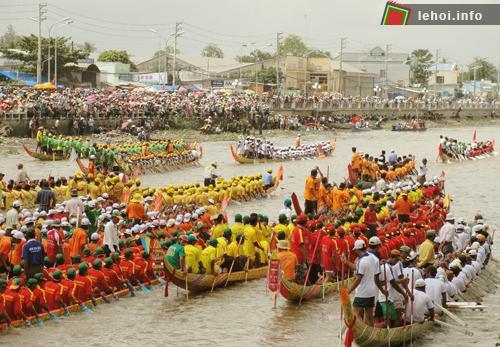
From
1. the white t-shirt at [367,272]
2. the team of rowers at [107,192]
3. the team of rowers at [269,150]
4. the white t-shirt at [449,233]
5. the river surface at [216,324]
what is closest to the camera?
the white t-shirt at [367,272]

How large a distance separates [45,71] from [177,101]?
1200cm

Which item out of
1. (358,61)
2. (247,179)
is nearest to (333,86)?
(358,61)

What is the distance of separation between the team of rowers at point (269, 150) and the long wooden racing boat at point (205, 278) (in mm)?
20523

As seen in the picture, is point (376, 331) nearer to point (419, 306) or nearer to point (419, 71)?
point (419, 306)

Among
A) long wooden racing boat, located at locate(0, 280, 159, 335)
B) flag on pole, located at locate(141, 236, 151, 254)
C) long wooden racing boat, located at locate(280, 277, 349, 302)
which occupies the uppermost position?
flag on pole, located at locate(141, 236, 151, 254)

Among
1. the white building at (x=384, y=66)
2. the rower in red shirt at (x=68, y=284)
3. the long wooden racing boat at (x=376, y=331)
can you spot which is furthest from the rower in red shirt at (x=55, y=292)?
the white building at (x=384, y=66)

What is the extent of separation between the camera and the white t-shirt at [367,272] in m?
11.2

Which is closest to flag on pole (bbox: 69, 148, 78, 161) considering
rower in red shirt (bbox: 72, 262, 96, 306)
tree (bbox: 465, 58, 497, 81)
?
rower in red shirt (bbox: 72, 262, 96, 306)

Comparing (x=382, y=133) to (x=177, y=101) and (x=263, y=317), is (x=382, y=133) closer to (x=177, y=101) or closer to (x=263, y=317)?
(x=177, y=101)

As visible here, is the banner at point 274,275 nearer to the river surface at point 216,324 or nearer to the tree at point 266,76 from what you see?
the river surface at point 216,324

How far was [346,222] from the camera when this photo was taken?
16.2 meters

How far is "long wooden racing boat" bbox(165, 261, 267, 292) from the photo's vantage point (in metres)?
14.2

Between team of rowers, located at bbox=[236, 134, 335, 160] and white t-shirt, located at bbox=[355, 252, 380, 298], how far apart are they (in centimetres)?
2509

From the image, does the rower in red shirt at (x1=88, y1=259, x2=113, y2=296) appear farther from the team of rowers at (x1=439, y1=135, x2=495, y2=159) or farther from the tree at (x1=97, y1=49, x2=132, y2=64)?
the tree at (x1=97, y1=49, x2=132, y2=64)
